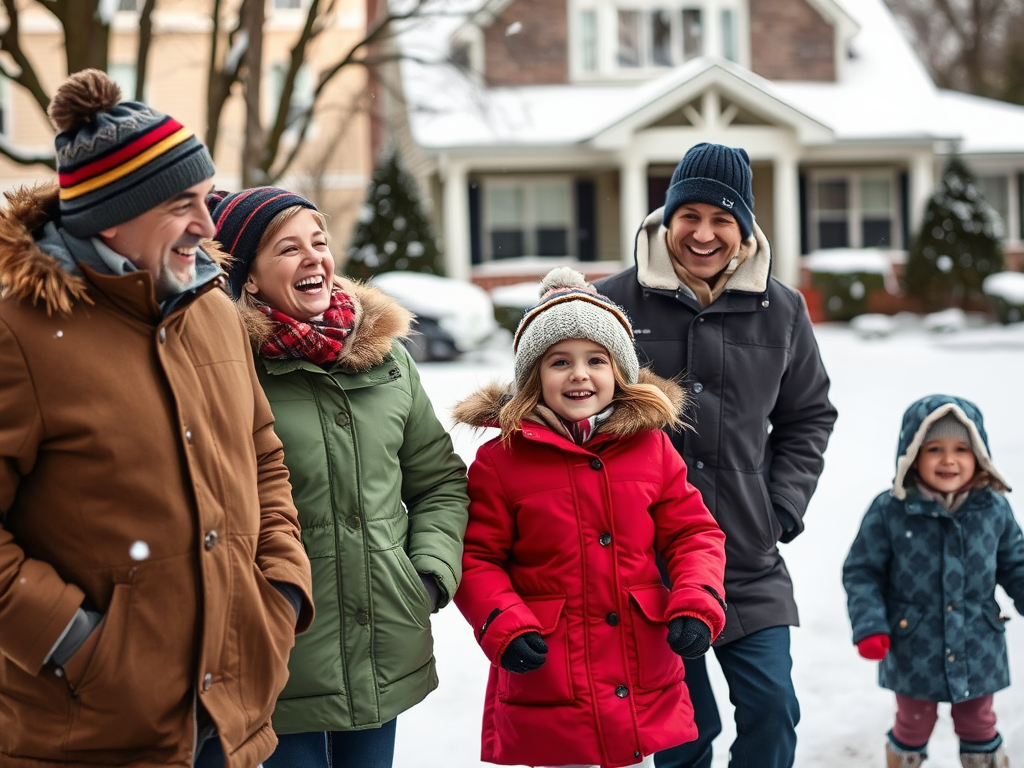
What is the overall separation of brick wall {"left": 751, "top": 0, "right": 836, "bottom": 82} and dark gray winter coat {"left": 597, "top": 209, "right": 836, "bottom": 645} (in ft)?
69.9

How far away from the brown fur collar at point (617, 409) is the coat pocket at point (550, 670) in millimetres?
504

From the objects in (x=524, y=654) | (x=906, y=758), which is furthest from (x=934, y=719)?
(x=524, y=654)

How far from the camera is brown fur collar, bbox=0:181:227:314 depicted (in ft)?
7.48

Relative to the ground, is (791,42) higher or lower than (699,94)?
higher

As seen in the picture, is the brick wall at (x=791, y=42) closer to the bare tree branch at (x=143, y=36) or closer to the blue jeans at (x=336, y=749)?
the bare tree branch at (x=143, y=36)

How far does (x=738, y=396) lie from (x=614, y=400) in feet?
1.83

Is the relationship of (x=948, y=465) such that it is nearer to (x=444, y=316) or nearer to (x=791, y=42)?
(x=444, y=316)

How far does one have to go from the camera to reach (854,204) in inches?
922

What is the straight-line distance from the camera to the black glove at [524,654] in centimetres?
306

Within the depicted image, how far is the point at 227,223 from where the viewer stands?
3.11 meters

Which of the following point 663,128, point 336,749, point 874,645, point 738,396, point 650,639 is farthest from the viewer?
point 663,128

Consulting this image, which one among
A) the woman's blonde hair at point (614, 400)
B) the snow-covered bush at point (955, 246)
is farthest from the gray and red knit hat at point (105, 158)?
the snow-covered bush at point (955, 246)

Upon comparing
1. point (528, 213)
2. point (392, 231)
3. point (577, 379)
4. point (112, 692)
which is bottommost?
point (112, 692)

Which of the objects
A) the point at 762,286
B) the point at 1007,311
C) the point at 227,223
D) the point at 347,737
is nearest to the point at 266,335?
the point at 227,223
